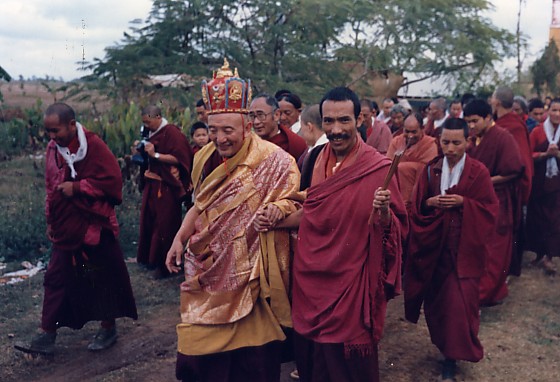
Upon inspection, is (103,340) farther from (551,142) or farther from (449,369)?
(551,142)

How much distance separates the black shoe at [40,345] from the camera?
509 centimetres

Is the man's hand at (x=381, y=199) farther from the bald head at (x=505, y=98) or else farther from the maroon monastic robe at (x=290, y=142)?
the bald head at (x=505, y=98)

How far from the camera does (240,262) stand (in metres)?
3.65

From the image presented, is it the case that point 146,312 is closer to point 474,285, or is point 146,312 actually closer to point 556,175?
point 474,285

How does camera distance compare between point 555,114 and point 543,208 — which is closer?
point 555,114

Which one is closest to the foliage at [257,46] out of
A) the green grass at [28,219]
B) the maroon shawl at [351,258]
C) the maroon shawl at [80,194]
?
the green grass at [28,219]

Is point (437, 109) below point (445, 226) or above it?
above

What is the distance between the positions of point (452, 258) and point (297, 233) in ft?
5.03

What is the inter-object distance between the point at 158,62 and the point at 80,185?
35.7 feet

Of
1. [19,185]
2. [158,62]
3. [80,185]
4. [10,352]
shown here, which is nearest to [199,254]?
[80,185]

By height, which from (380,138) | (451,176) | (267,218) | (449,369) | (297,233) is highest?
(380,138)

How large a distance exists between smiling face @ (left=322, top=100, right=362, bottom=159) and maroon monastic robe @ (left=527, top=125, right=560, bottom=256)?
504cm

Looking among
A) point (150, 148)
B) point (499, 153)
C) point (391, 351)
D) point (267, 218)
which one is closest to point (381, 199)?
point (267, 218)

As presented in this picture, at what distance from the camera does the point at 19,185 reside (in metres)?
12.0
